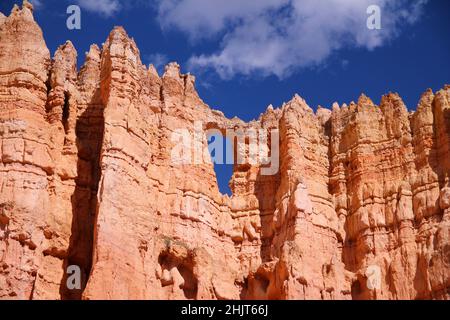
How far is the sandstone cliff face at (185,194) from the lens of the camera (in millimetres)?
33125

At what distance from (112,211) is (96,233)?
1050 millimetres

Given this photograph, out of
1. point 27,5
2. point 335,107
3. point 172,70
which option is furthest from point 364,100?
point 27,5

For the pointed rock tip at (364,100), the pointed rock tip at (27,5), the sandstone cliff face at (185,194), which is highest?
the pointed rock tip at (27,5)

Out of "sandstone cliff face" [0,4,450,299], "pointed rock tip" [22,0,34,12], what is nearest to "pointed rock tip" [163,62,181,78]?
"sandstone cliff face" [0,4,450,299]

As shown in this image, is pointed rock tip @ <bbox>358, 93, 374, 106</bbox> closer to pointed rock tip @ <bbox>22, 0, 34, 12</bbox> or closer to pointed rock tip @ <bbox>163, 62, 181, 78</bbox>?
pointed rock tip @ <bbox>163, 62, 181, 78</bbox>

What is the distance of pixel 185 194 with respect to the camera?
122 feet

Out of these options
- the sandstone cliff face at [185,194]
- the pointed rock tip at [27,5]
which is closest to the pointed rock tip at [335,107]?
the sandstone cliff face at [185,194]

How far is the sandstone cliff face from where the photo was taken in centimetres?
3312

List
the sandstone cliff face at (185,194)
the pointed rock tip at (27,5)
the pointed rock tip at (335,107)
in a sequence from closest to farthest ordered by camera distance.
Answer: the sandstone cliff face at (185,194), the pointed rock tip at (27,5), the pointed rock tip at (335,107)

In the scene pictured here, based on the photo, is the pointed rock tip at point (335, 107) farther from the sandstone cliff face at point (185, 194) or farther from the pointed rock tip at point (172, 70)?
the pointed rock tip at point (172, 70)

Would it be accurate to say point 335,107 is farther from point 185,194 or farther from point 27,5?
point 27,5

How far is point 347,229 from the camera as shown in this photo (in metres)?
38.2

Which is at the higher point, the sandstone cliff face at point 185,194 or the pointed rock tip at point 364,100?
the pointed rock tip at point 364,100
